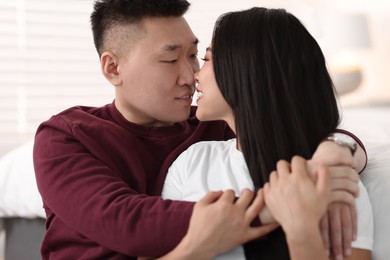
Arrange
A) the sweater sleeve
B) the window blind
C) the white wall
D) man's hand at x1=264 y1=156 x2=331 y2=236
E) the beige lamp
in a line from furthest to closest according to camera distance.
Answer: the white wall
the beige lamp
the window blind
the sweater sleeve
man's hand at x1=264 y1=156 x2=331 y2=236

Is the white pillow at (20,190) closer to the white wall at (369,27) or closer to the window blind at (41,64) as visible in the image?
the window blind at (41,64)

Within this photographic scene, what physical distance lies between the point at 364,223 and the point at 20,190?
1.04 meters

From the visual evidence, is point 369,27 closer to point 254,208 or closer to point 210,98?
point 210,98

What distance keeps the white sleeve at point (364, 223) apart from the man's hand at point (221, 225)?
18cm

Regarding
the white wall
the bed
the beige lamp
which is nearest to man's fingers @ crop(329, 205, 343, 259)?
the bed

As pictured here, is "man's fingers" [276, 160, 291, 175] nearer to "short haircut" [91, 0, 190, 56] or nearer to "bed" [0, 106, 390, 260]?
"bed" [0, 106, 390, 260]

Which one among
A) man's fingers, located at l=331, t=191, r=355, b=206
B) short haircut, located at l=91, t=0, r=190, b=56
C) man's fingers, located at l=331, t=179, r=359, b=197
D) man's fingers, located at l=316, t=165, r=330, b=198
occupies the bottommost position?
man's fingers, located at l=331, t=191, r=355, b=206

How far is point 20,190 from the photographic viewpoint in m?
A: 1.78

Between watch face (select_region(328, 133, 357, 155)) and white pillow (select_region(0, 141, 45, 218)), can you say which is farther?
white pillow (select_region(0, 141, 45, 218))

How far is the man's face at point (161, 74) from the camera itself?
59.1 inches

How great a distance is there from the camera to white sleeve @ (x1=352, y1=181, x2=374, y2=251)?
3.64 feet

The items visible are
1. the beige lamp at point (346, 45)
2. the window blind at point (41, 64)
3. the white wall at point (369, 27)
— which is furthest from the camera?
the white wall at point (369, 27)

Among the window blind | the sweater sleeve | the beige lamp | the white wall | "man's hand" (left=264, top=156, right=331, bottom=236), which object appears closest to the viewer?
"man's hand" (left=264, top=156, right=331, bottom=236)

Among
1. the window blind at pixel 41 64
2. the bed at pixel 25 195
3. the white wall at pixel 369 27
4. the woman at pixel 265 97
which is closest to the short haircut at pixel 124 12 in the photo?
the woman at pixel 265 97
